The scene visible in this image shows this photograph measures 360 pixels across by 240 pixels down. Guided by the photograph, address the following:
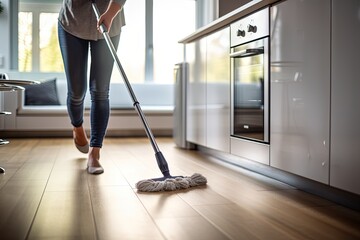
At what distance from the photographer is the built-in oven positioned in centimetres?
218

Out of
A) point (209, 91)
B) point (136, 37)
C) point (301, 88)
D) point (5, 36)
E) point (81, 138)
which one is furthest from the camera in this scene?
point (136, 37)

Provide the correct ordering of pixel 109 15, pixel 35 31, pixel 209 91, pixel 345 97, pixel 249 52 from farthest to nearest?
1. pixel 35 31
2. pixel 209 91
3. pixel 249 52
4. pixel 109 15
5. pixel 345 97

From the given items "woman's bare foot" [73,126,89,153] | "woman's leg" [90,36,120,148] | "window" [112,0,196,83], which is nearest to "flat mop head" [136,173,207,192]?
"woman's leg" [90,36,120,148]

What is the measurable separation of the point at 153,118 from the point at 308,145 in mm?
3173

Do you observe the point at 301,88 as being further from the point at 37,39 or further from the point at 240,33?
the point at 37,39

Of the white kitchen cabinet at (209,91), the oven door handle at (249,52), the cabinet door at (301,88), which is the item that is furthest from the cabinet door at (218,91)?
the cabinet door at (301,88)

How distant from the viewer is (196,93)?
3352mm

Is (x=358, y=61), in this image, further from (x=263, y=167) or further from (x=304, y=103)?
(x=263, y=167)

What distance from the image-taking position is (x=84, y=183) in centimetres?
207

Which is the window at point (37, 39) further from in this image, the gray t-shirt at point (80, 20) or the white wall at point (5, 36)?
the gray t-shirt at point (80, 20)

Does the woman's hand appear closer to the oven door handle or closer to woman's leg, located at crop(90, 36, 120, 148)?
woman's leg, located at crop(90, 36, 120, 148)

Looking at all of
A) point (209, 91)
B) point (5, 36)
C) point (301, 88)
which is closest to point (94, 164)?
point (209, 91)

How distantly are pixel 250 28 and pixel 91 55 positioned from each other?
798 mm

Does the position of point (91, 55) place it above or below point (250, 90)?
above
